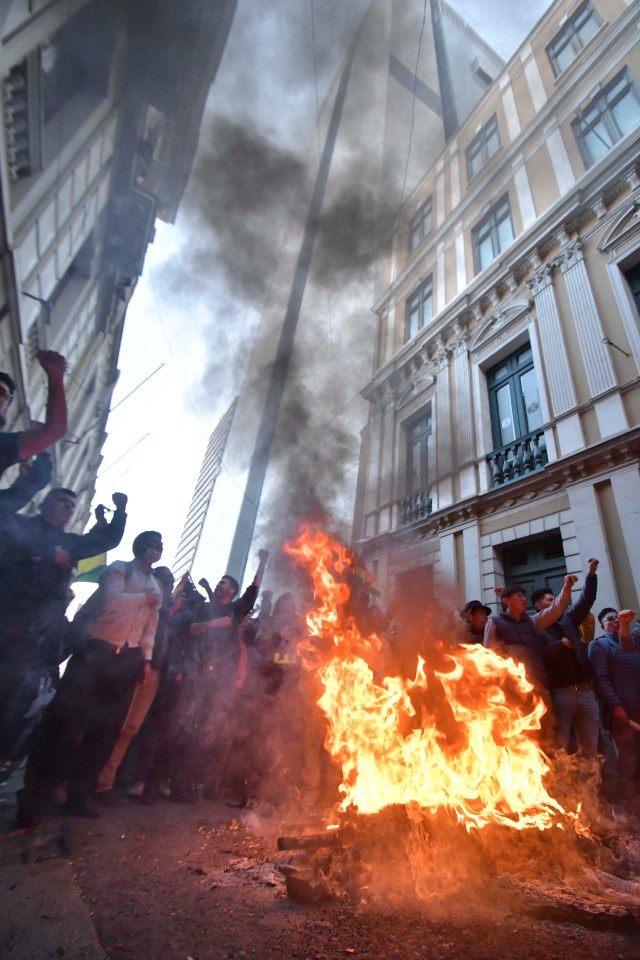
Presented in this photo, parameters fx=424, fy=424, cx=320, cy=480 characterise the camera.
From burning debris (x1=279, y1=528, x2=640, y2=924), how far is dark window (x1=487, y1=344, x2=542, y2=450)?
6.74 meters

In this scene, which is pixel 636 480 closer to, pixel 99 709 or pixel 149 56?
pixel 99 709

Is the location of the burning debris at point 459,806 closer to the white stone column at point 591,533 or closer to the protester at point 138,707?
the protester at point 138,707

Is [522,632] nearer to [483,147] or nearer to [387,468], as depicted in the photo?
[387,468]

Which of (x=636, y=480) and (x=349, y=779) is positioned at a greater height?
(x=636, y=480)

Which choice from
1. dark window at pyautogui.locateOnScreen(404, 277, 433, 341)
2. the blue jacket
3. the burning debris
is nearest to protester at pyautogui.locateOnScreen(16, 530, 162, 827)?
the burning debris

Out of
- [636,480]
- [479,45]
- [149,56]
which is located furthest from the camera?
[479,45]

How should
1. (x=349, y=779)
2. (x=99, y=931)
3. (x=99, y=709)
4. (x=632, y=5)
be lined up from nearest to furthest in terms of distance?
(x=99, y=931) < (x=99, y=709) < (x=349, y=779) < (x=632, y=5)

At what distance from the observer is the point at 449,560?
32.3ft

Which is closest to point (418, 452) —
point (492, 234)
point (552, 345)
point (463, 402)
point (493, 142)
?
point (463, 402)

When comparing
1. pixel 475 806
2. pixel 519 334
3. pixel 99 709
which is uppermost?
pixel 519 334

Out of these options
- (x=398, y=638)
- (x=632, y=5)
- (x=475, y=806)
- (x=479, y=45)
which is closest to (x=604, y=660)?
(x=475, y=806)

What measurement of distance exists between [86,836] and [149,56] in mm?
13167

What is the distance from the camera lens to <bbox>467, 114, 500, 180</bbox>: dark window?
13.7m

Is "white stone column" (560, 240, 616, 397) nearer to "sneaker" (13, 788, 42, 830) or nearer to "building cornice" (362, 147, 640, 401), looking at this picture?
"building cornice" (362, 147, 640, 401)
